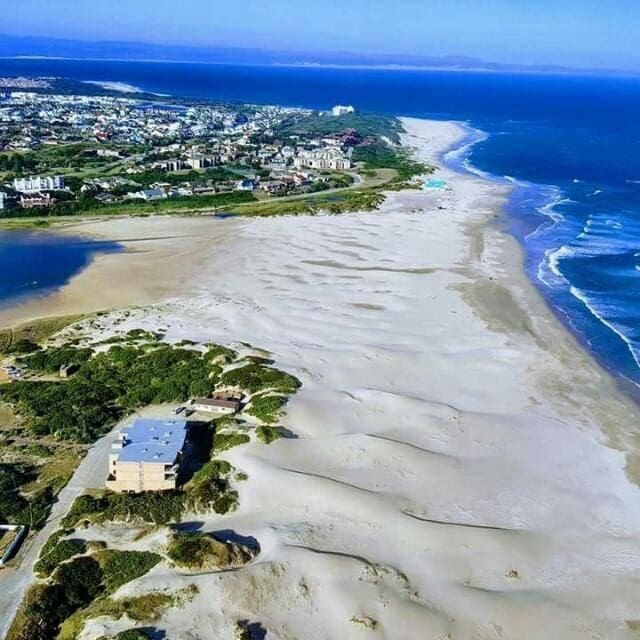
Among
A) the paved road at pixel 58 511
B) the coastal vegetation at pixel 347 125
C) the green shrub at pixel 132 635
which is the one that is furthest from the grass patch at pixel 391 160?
the green shrub at pixel 132 635

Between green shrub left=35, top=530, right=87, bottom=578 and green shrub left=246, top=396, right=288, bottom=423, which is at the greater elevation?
green shrub left=246, top=396, right=288, bottom=423

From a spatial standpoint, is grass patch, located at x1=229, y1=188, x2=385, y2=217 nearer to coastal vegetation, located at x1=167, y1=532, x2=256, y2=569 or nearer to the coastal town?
the coastal town

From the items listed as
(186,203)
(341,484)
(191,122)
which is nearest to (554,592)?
(341,484)

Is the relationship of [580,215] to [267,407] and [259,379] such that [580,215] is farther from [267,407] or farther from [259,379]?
[267,407]

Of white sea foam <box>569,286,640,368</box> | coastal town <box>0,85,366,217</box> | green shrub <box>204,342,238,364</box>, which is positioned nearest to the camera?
green shrub <box>204,342,238,364</box>

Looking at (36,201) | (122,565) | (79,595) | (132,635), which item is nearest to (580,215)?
(36,201)

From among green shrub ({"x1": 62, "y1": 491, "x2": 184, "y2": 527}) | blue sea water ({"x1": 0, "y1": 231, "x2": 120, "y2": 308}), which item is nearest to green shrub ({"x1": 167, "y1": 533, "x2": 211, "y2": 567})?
green shrub ({"x1": 62, "y1": 491, "x2": 184, "y2": 527})
